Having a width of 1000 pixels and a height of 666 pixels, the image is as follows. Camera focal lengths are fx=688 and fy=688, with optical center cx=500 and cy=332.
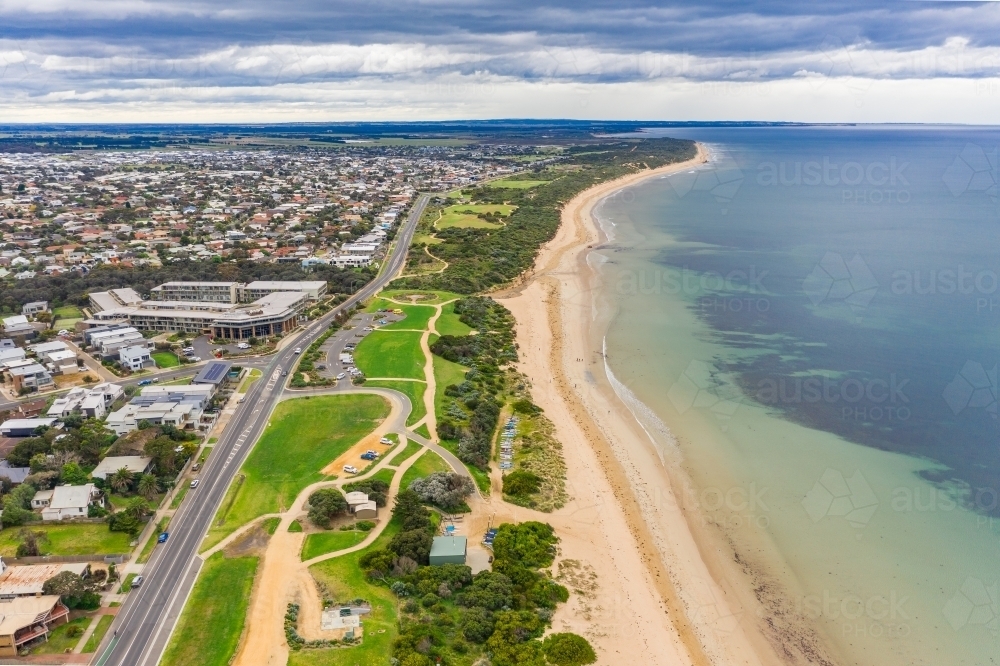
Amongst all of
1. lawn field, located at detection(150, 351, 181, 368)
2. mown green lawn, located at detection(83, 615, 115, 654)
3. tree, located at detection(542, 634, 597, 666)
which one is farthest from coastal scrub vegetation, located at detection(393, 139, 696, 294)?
mown green lawn, located at detection(83, 615, 115, 654)

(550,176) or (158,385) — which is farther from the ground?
(550,176)

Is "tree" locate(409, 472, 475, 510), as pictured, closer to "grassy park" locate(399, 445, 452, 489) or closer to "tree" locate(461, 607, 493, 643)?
"grassy park" locate(399, 445, 452, 489)

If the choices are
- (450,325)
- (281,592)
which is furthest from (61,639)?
(450,325)

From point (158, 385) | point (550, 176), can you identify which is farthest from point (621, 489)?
point (550, 176)

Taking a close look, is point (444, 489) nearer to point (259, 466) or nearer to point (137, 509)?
point (259, 466)

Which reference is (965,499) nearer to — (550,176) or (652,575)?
(652,575)

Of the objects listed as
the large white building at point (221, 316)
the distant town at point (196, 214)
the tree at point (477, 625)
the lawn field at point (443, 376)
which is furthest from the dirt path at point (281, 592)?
the distant town at point (196, 214)
